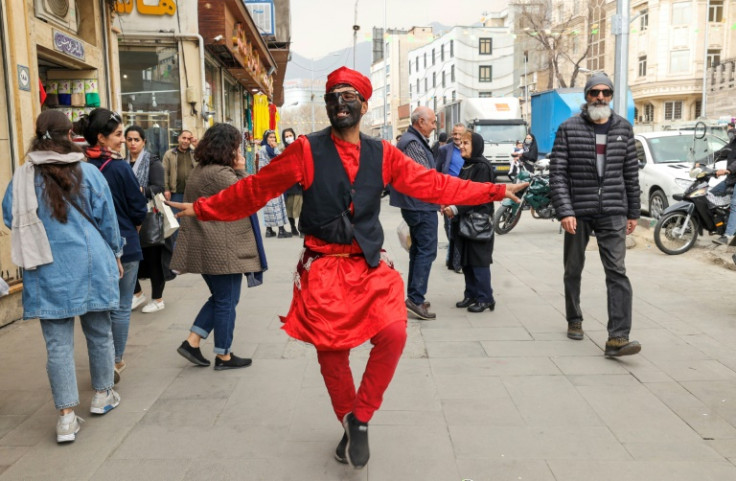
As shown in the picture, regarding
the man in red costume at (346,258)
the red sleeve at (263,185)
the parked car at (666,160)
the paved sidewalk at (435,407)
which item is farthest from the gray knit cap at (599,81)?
the parked car at (666,160)

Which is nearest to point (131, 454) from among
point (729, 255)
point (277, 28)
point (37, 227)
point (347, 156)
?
point (37, 227)

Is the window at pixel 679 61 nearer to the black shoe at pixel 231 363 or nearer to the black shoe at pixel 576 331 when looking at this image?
the black shoe at pixel 576 331

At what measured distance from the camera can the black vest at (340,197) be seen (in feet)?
10.2

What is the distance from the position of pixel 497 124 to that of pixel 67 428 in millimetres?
24828

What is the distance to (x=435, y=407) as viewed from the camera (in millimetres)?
4000

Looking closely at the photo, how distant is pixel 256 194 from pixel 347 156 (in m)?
0.49

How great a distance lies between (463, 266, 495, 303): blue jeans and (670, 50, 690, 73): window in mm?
43603

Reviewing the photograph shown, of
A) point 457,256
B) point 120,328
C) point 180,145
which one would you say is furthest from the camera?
point 180,145

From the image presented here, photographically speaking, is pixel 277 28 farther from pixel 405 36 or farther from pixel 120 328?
pixel 405 36

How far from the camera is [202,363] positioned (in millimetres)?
4844

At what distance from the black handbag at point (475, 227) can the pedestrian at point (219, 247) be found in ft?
7.53

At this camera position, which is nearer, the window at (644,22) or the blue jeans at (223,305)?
the blue jeans at (223,305)

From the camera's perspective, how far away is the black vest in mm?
3113

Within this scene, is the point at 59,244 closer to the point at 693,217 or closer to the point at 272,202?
the point at 272,202
